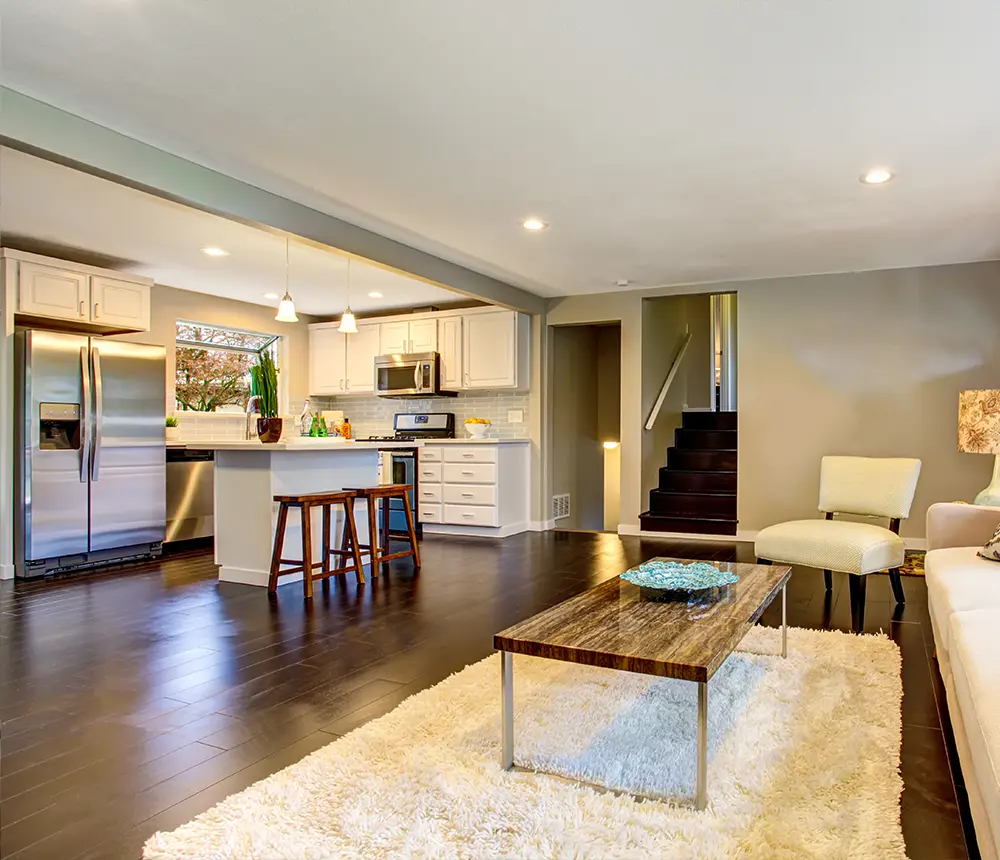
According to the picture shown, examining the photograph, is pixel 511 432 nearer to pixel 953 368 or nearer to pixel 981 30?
pixel 953 368

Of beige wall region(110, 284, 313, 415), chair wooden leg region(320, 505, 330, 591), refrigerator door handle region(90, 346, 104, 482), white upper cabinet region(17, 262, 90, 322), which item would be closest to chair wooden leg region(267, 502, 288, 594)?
chair wooden leg region(320, 505, 330, 591)

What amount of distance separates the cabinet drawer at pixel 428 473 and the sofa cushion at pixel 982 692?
16.4 ft

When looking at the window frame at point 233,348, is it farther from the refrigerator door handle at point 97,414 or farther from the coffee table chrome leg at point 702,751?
the coffee table chrome leg at point 702,751

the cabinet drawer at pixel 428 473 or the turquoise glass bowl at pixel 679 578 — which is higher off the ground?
the cabinet drawer at pixel 428 473

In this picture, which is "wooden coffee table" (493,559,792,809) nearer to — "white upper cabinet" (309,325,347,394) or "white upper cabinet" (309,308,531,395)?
"white upper cabinet" (309,308,531,395)

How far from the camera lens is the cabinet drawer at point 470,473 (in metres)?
6.39

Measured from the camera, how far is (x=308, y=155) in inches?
131

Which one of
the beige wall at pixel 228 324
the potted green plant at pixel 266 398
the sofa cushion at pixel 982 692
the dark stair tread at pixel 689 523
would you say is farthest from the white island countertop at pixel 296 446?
the sofa cushion at pixel 982 692

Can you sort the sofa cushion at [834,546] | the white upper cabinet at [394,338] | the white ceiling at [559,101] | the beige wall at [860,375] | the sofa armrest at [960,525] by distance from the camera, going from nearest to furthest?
the white ceiling at [559,101] < the sofa armrest at [960,525] < the sofa cushion at [834,546] < the beige wall at [860,375] < the white upper cabinet at [394,338]

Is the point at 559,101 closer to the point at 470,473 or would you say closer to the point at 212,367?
the point at 470,473

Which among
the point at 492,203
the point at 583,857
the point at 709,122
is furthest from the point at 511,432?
the point at 583,857

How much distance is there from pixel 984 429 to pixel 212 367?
252 inches

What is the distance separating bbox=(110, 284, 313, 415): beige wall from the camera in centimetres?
625

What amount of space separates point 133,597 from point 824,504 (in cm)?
422
